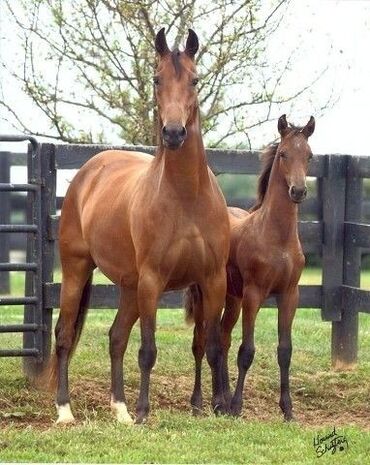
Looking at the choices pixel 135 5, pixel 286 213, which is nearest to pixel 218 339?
pixel 286 213

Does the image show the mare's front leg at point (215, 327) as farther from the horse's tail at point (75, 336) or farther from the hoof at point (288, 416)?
the horse's tail at point (75, 336)

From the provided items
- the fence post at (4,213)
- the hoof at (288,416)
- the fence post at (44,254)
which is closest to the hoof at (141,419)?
the hoof at (288,416)

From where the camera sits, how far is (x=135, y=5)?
10.8m

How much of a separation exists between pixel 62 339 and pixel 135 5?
12.9 ft

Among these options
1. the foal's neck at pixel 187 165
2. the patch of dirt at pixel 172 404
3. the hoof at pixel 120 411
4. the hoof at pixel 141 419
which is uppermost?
the foal's neck at pixel 187 165

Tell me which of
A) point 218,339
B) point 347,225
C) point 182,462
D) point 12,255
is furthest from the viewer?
point 12,255

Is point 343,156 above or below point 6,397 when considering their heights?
above

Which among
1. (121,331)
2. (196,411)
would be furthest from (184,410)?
(121,331)

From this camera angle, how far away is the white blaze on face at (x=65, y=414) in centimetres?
755

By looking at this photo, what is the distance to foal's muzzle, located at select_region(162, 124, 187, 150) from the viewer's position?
6.43 m

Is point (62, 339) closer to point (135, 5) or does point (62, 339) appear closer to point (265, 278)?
point (265, 278)
